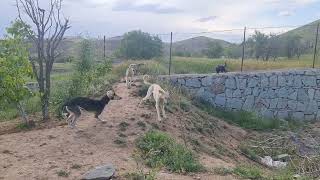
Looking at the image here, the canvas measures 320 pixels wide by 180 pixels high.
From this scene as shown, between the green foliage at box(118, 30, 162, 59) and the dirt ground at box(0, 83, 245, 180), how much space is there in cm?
1247

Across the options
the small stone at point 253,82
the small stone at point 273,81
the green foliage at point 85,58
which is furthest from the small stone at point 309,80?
the green foliage at point 85,58

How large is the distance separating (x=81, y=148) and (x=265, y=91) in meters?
10.7

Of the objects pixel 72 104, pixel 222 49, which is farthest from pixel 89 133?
pixel 222 49

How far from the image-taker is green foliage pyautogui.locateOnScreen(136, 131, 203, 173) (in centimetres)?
920

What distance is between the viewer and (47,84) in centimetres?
1248

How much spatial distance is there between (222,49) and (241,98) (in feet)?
57.1

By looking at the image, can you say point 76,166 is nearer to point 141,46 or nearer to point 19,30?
point 19,30

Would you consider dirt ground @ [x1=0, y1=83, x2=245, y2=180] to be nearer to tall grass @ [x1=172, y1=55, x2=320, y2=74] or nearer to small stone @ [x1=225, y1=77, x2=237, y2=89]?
small stone @ [x1=225, y1=77, x2=237, y2=89]

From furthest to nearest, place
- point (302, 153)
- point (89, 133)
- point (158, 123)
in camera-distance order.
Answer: point (302, 153) < point (158, 123) < point (89, 133)

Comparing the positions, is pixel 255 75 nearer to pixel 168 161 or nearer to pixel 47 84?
pixel 47 84

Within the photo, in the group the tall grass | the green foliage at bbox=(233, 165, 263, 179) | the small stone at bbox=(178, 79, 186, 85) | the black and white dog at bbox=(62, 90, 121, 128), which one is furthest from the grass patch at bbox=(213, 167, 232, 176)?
the tall grass

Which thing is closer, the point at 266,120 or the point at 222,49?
the point at 266,120

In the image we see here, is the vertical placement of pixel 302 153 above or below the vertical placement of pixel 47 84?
below

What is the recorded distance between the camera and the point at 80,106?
10953 millimetres
